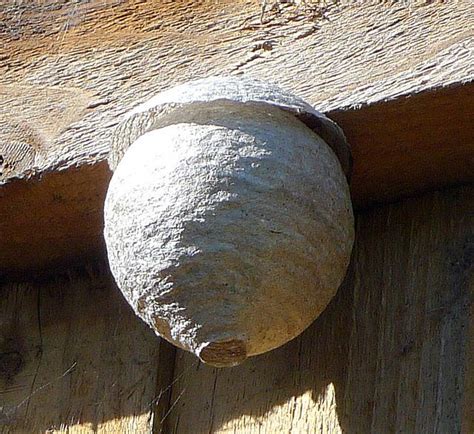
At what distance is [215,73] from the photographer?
53.1 inches

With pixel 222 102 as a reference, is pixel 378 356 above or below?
below

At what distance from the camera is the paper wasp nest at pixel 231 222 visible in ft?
3.74

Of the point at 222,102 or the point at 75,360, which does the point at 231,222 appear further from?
the point at 75,360

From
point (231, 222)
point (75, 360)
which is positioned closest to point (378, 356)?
point (231, 222)

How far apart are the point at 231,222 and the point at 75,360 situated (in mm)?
390

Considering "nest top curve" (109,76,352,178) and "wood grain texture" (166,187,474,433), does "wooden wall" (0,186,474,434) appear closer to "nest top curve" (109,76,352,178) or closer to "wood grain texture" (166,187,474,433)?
"wood grain texture" (166,187,474,433)

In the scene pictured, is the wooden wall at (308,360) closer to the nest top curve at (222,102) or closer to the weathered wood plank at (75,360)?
the weathered wood plank at (75,360)

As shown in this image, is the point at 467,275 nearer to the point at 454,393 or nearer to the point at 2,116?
the point at 454,393

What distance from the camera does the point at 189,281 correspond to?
114 cm

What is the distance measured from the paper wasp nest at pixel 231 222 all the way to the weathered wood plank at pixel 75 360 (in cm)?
23

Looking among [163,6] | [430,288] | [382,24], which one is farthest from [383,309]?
[163,6]

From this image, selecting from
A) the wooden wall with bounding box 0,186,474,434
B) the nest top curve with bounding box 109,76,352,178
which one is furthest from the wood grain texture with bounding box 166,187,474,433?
the nest top curve with bounding box 109,76,352,178

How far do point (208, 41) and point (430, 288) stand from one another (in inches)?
12.8

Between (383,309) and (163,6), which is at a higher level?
(163,6)
